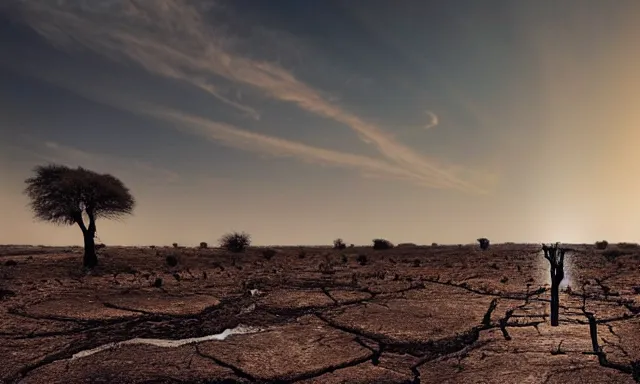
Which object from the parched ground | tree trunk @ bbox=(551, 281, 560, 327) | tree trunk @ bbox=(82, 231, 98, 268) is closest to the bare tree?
tree trunk @ bbox=(82, 231, 98, 268)

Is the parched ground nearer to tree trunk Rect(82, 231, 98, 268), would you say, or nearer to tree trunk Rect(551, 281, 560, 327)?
tree trunk Rect(551, 281, 560, 327)

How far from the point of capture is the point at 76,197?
23.9m

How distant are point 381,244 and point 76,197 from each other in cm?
2681

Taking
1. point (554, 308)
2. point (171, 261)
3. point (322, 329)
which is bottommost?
point (322, 329)

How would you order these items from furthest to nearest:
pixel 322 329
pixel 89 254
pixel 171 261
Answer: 1. pixel 171 261
2. pixel 89 254
3. pixel 322 329

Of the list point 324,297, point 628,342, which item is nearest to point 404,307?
point 324,297

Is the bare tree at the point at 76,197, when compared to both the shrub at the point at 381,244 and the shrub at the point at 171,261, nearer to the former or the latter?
the shrub at the point at 171,261

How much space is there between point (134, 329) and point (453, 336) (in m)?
7.67

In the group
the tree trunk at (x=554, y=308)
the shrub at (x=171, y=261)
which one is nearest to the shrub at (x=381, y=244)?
the shrub at (x=171, y=261)

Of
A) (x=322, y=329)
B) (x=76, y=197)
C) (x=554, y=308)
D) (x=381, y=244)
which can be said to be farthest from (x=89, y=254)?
(x=381, y=244)

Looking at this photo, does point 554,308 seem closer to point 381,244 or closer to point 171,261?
point 171,261

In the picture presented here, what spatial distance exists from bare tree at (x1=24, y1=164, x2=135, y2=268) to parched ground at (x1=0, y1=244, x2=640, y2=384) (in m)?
6.00

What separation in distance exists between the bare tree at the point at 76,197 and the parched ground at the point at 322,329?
19.7ft

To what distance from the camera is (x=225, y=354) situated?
8.69 m
